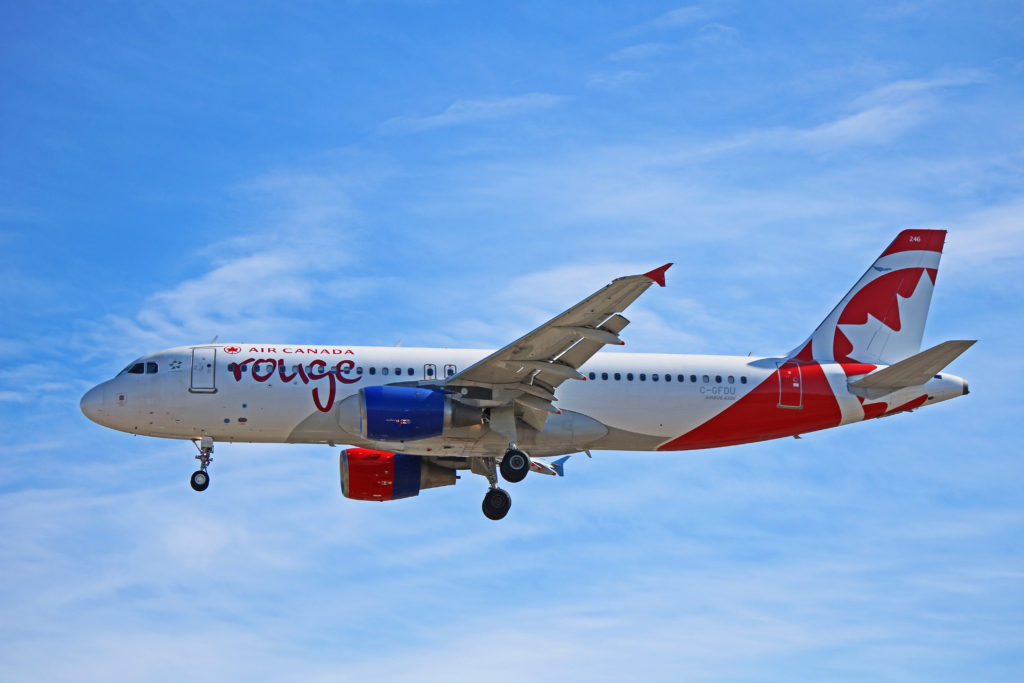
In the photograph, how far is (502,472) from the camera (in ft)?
105

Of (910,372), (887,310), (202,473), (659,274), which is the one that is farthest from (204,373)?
(887,310)

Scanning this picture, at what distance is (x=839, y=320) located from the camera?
118 feet

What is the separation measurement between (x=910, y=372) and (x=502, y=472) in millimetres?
11424

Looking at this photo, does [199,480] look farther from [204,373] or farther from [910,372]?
[910,372]

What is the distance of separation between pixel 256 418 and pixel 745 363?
1341 centimetres

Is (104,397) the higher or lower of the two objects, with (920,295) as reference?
lower

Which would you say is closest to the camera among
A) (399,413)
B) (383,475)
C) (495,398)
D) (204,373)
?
(399,413)

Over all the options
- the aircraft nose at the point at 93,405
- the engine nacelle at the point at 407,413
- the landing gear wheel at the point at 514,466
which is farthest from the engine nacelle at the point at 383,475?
the aircraft nose at the point at 93,405

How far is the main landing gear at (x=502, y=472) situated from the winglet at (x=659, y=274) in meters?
7.25

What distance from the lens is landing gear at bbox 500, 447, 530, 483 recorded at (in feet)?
104

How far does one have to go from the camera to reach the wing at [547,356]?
27594 mm

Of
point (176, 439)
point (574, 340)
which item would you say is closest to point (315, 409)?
point (176, 439)

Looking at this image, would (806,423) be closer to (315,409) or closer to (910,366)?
(910,366)

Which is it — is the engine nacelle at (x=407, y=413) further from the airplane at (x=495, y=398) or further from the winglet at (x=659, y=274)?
the winglet at (x=659, y=274)
